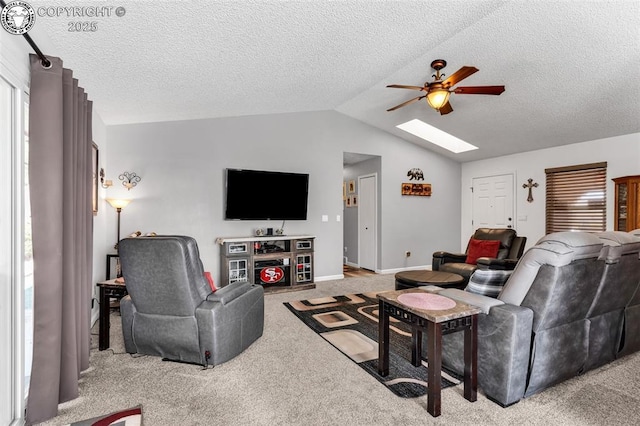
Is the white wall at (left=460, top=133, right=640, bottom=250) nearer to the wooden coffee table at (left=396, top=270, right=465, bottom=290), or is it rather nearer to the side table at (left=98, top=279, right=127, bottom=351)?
the wooden coffee table at (left=396, top=270, right=465, bottom=290)

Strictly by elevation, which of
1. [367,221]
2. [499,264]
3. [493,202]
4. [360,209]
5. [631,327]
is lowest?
[631,327]

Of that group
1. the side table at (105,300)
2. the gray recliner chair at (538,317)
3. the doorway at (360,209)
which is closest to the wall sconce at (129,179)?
the side table at (105,300)

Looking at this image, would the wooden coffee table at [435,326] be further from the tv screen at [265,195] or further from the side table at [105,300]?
the tv screen at [265,195]

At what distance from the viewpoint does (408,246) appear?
6.58 meters

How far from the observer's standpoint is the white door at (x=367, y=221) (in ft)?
21.5

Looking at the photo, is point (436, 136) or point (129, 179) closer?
point (129, 179)

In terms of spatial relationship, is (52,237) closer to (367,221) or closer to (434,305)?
(434,305)

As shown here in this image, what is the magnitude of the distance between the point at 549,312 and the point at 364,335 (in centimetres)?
163

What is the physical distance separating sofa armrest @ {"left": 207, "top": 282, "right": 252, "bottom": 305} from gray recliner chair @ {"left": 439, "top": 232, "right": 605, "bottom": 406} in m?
1.78

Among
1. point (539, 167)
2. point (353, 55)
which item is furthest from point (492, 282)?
point (539, 167)

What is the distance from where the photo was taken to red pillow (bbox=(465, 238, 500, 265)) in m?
4.75

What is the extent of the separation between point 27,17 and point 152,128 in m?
3.03

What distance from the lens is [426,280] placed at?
3.66 meters

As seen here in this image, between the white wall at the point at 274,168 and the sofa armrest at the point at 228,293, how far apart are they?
2.25m
